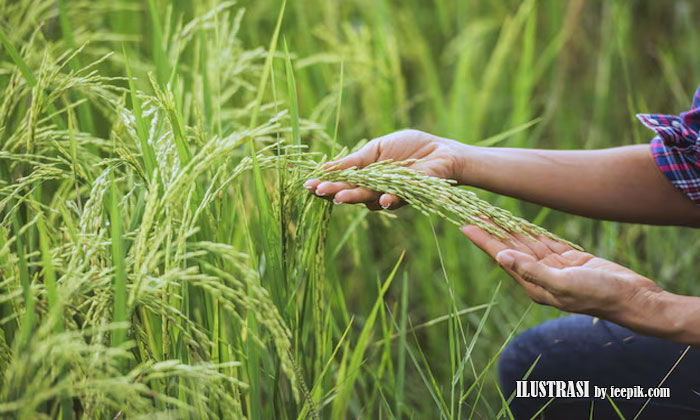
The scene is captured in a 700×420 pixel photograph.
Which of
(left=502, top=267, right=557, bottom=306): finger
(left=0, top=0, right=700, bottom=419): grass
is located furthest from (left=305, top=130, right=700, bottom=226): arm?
(left=502, top=267, right=557, bottom=306): finger

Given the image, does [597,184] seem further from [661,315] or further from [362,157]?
[362,157]

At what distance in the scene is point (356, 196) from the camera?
45.9 inches

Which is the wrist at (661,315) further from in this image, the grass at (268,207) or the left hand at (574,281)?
the grass at (268,207)

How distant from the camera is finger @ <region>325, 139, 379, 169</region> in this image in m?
1.20

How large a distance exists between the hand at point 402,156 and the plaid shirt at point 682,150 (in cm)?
43

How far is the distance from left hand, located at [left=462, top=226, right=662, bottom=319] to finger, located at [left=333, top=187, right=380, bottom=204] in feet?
0.59

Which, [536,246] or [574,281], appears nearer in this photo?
[574,281]

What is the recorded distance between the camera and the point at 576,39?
2.97m

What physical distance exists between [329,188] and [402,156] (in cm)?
28

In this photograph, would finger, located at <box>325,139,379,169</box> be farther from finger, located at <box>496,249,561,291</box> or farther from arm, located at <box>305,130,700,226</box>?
finger, located at <box>496,249,561,291</box>

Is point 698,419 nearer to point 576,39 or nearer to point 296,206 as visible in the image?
point 296,206

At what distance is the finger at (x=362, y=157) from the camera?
1204mm

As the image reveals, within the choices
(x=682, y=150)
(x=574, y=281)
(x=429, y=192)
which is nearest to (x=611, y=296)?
(x=574, y=281)

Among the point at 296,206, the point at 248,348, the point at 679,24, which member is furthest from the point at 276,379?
the point at 679,24
